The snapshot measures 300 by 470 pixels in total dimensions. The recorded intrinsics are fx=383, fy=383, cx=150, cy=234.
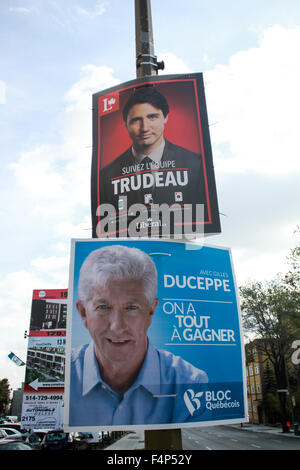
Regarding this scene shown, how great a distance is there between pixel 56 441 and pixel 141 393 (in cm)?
1765

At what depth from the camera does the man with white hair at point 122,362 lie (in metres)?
3.37

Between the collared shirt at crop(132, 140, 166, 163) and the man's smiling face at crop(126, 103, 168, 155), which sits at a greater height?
the man's smiling face at crop(126, 103, 168, 155)

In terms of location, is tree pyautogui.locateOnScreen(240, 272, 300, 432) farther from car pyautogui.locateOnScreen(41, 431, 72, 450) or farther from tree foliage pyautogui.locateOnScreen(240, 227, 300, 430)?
car pyautogui.locateOnScreen(41, 431, 72, 450)

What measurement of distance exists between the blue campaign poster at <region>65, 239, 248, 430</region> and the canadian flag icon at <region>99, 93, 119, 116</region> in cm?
216

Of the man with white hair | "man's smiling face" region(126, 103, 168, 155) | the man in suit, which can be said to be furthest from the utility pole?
the man with white hair

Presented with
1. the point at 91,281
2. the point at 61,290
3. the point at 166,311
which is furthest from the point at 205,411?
the point at 61,290

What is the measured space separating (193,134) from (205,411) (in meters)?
3.16

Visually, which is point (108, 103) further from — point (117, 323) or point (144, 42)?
point (117, 323)

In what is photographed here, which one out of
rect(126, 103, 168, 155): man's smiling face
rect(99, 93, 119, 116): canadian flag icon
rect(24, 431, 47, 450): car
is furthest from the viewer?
rect(24, 431, 47, 450): car

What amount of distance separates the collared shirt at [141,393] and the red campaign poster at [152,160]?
1479 millimetres

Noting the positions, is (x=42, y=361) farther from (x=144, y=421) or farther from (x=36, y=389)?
(x=144, y=421)

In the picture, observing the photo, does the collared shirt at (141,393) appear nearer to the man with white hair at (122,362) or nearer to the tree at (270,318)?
the man with white hair at (122,362)

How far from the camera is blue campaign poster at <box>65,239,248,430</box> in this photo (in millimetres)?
3377

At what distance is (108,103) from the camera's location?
5.20 metres
